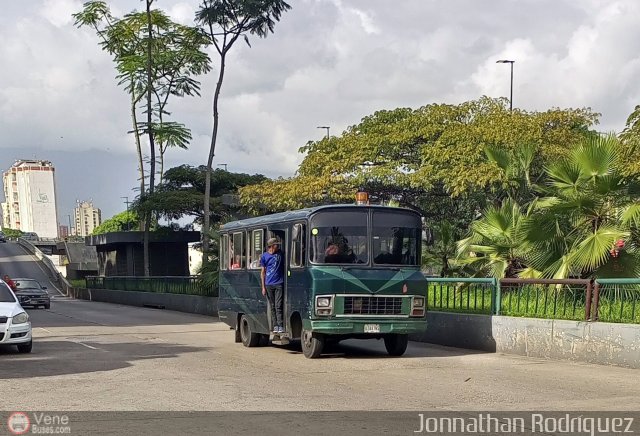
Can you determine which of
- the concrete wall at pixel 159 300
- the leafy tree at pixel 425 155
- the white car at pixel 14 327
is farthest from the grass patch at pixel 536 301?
the concrete wall at pixel 159 300

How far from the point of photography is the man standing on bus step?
1689 centimetres

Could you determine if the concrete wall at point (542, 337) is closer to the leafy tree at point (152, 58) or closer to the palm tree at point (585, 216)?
the palm tree at point (585, 216)

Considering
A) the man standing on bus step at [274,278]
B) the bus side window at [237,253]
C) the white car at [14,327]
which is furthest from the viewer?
the bus side window at [237,253]

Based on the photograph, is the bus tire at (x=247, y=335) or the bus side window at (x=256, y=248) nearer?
the bus side window at (x=256, y=248)

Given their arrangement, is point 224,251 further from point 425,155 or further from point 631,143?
point 425,155

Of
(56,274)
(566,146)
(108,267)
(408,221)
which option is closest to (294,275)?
(408,221)

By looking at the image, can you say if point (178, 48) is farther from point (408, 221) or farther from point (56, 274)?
point (56, 274)

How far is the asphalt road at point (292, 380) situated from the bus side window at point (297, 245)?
68.7 inches

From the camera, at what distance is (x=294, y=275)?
16.5 meters

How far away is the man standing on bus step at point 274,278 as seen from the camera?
665 inches

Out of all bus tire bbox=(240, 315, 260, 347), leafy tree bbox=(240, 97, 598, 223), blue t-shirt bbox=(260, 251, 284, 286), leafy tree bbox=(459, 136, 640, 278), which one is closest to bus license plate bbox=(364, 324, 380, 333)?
blue t-shirt bbox=(260, 251, 284, 286)

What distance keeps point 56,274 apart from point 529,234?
78408 mm

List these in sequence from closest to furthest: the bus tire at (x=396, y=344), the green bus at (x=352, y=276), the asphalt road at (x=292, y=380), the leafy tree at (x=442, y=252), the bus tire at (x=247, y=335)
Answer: the asphalt road at (x=292, y=380) < the green bus at (x=352, y=276) < the bus tire at (x=396, y=344) < the bus tire at (x=247, y=335) < the leafy tree at (x=442, y=252)

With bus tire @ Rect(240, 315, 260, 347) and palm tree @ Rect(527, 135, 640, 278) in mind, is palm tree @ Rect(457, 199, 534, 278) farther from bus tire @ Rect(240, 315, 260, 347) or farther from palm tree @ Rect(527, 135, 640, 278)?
bus tire @ Rect(240, 315, 260, 347)
